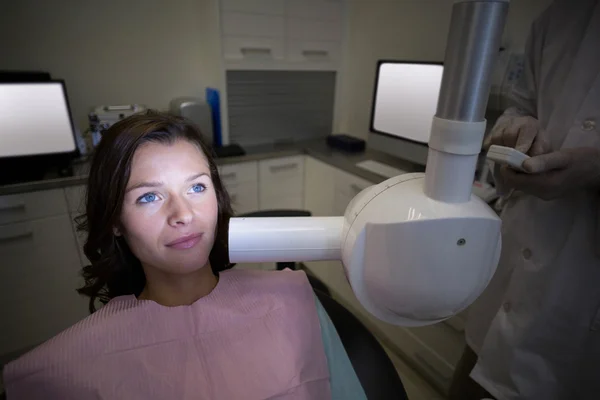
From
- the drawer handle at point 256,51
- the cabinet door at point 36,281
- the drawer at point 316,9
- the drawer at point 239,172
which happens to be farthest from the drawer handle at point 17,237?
the drawer at point 316,9

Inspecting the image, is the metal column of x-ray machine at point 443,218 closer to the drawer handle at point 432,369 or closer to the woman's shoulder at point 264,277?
the woman's shoulder at point 264,277

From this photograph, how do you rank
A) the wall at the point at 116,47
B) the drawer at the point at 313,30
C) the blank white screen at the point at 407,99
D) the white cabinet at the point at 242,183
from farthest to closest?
1. the drawer at the point at 313,30
2. the white cabinet at the point at 242,183
3. the wall at the point at 116,47
4. the blank white screen at the point at 407,99

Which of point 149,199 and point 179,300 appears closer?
point 149,199

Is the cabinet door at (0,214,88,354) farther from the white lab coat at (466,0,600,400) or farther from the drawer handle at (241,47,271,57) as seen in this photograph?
the white lab coat at (466,0,600,400)

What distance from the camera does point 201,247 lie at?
23.7 inches

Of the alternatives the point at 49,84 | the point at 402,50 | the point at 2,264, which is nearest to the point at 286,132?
the point at 402,50

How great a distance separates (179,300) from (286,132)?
162 centimetres

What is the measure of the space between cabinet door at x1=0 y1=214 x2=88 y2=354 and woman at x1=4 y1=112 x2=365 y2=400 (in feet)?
3.16

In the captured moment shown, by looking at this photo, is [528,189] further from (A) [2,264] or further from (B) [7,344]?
(B) [7,344]

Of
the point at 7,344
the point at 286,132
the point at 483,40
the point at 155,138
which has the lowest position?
the point at 7,344

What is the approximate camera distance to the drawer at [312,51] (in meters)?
1.92

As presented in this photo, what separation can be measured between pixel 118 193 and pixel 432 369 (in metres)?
1.52

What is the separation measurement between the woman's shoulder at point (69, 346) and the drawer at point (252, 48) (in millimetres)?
1484

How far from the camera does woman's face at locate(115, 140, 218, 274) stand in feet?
1.87
